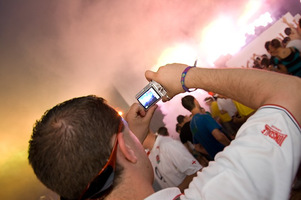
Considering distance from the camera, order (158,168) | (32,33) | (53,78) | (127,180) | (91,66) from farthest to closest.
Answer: (91,66), (53,78), (32,33), (158,168), (127,180)

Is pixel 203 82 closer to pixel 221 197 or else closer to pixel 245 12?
pixel 221 197

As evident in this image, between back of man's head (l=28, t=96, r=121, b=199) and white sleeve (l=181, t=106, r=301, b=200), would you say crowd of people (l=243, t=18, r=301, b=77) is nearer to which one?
white sleeve (l=181, t=106, r=301, b=200)

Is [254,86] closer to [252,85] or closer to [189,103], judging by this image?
[252,85]

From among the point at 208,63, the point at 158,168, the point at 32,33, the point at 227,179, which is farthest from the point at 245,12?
the point at 227,179

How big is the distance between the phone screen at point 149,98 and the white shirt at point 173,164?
1.13 metres

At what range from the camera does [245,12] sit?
16.5ft

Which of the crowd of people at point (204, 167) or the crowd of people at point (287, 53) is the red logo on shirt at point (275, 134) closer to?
the crowd of people at point (204, 167)

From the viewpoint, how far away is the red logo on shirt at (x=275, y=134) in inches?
25.0

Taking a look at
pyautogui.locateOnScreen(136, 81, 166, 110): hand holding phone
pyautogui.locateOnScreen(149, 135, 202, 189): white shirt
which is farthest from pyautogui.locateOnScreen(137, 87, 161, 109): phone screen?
pyautogui.locateOnScreen(149, 135, 202, 189): white shirt

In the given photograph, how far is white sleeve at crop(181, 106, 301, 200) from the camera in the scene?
2.05 ft

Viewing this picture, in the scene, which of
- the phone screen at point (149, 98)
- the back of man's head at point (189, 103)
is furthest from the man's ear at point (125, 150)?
the back of man's head at point (189, 103)

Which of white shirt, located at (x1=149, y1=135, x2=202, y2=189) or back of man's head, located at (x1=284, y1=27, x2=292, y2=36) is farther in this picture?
back of man's head, located at (x1=284, y1=27, x2=292, y2=36)

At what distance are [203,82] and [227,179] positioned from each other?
0.44 metres

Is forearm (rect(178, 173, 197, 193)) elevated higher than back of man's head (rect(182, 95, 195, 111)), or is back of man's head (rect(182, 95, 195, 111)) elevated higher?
back of man's head (rect(182, 95, 195, 111))
